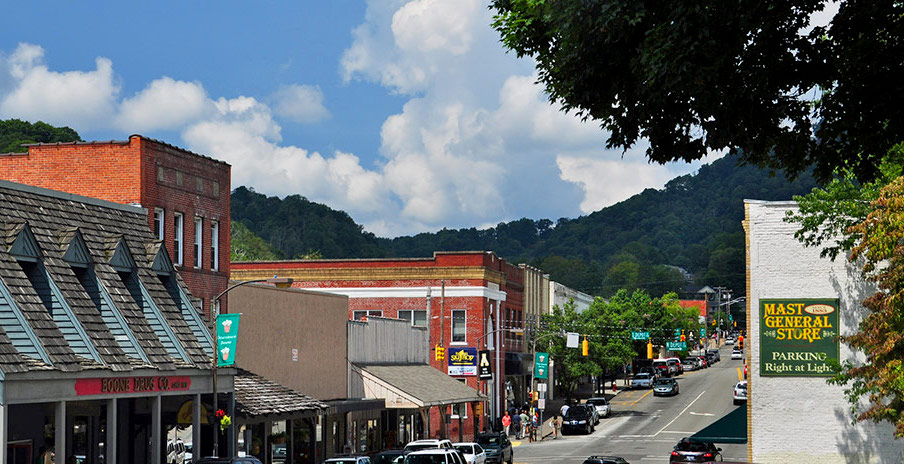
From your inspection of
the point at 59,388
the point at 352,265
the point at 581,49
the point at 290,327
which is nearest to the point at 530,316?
the point at 352,265

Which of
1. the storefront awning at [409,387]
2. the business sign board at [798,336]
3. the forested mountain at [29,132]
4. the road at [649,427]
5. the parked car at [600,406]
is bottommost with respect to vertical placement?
the road at [649,427]

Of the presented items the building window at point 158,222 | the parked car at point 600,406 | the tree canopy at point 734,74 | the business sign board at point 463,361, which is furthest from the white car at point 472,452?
the parked car at point 600,406

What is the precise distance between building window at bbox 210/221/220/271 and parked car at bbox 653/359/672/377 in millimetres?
82402

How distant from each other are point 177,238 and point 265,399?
6.18 meters

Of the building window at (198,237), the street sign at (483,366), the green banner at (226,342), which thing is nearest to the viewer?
the green banner at (226,342)

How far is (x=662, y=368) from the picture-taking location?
4838 inches

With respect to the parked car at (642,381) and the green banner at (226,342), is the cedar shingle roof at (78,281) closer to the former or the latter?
the green banner at (226,342)

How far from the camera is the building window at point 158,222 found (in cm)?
3919

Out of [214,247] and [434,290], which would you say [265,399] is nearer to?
[214,247]

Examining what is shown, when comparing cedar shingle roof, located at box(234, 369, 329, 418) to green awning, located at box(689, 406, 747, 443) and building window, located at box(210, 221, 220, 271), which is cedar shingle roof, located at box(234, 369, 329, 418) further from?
green awning, located at box(689, 406, 747, 443)

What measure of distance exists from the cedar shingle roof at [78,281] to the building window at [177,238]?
286 centimetres

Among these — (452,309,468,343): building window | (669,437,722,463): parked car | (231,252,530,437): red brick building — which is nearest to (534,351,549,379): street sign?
(231,252,530,437): red brick building

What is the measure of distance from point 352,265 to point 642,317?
4350 centimetres

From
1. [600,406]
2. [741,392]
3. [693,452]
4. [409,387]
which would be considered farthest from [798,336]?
[741,392]
